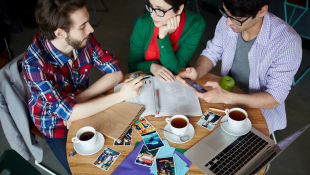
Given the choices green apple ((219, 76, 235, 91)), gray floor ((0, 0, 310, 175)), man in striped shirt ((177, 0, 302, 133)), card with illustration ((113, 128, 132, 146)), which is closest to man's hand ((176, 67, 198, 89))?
man in striped shirt ((177, 0, 302, 133))

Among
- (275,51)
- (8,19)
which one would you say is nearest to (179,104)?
(275,51)

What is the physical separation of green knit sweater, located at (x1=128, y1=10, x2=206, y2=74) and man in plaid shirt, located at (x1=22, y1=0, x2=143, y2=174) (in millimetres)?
293

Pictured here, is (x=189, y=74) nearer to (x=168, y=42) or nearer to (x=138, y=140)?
(x=168, y=42)

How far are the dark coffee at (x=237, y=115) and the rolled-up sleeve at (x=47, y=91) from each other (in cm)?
89

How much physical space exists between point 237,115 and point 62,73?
3.56 ft

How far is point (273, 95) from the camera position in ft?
4.46

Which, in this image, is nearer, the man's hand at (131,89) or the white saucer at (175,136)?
the white saucer at (175,136)

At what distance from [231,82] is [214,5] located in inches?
112

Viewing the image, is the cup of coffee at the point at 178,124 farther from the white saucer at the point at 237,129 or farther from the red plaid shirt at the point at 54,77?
the red plaid shirt at the point at 54,77

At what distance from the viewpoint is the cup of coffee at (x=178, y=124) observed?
1.13 metres

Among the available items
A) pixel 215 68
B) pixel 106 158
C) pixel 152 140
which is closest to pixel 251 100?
pixel 152 140

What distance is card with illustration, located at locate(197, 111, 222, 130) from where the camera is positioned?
125 centimetres

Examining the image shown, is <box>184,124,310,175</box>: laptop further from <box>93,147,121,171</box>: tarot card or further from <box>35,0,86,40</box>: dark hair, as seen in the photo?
<box>35,0,86,40</box>: dark hair

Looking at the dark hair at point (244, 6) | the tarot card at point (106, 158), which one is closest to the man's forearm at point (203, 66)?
the dark hair at point (244, 6)
